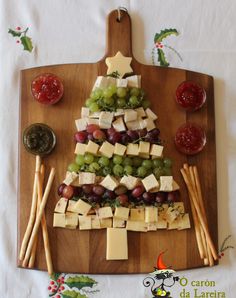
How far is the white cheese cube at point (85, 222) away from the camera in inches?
36.0

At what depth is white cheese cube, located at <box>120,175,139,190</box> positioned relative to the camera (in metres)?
0.91

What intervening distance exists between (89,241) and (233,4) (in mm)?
664

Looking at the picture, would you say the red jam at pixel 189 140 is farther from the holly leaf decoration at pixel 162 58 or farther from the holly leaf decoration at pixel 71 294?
the holly leaf decoration at pixel 71 294

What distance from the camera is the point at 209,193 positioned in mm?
967

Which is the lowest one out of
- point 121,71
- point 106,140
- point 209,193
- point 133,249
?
point 133,249

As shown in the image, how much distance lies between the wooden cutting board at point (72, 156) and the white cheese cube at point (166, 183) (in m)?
0.05

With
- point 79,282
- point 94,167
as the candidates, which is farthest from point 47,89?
point 79,282

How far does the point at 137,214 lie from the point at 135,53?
0.38m

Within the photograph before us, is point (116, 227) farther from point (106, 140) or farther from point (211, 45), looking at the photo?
point (211, 45)

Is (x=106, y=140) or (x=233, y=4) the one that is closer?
(x=106, y=140)

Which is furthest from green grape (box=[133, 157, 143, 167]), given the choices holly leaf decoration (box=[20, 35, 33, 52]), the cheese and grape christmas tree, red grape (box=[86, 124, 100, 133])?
holly leaf decoration (box=[20, 35, 33, 52])

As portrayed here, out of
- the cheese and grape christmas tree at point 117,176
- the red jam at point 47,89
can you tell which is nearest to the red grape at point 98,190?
the cheese and grape christmas tree at point 117,176

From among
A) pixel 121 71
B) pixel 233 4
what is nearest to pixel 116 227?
pixel 121 71

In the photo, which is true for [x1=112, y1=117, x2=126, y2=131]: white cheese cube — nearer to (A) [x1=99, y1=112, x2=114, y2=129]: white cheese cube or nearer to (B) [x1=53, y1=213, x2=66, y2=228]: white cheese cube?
(A) [x1=99, y1=112, x2=114, y2=129]: white cheese cube
